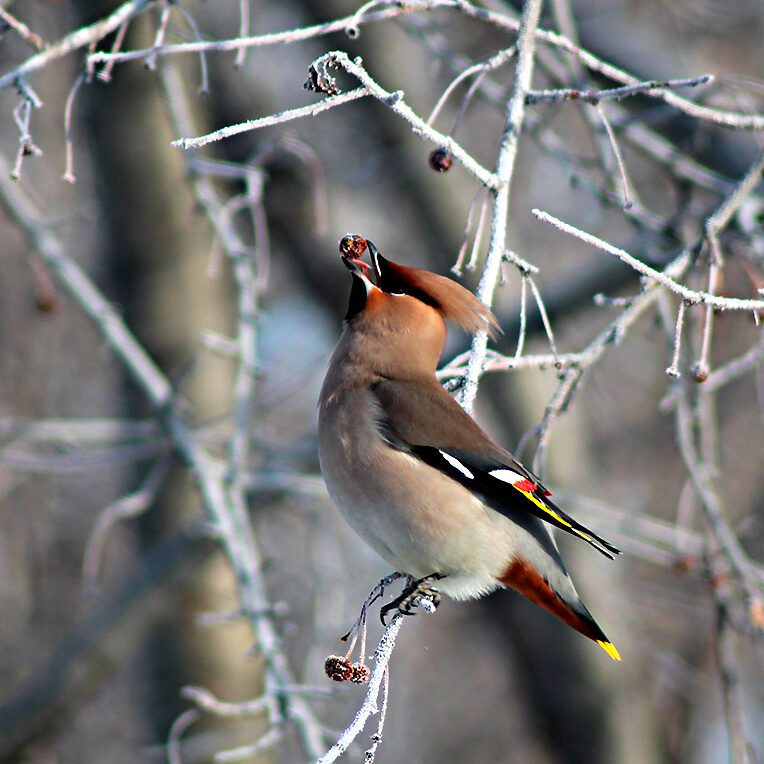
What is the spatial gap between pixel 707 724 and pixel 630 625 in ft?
12.4

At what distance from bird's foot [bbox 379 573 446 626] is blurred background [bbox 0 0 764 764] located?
416 mm

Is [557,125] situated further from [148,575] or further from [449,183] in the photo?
[148,575]

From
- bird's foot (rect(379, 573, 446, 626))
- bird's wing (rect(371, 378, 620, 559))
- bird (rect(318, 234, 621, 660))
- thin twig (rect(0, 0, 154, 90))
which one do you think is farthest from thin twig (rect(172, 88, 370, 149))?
bird's foot (rect(379, 573, 446, 626))

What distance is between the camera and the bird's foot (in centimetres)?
270

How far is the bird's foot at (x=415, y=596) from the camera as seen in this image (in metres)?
2.70

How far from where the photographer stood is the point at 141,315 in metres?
5.82

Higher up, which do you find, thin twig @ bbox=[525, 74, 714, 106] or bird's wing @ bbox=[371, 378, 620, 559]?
thin twig @ bbox=[525, 74, 714, 106]

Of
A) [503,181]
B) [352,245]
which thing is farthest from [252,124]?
[352,245]

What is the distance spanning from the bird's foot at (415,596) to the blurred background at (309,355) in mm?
416

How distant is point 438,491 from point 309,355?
16.6 feet

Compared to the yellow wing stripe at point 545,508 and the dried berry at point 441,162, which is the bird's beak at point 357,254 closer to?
the dried berry at point 441,162

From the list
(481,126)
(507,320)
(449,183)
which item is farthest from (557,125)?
(507,320)

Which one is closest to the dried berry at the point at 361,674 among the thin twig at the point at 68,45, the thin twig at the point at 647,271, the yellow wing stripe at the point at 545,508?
the yellow wing stripe at the point at 545,508

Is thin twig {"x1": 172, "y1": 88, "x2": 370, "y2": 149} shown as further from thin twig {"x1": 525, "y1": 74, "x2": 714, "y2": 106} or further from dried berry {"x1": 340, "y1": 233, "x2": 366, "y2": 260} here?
dried berry {"x1": 340, "y1": 233, "x2": 366, "y2": 260}
